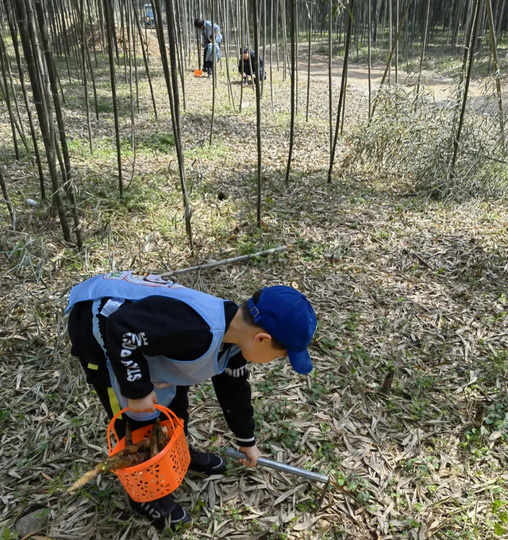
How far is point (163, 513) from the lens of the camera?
135 cm

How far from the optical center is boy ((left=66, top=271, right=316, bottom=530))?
104cm

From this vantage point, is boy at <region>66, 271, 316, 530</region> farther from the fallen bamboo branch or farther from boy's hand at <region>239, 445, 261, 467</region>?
the fallen bamboo branch

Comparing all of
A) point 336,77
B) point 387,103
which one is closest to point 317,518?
point 387,103

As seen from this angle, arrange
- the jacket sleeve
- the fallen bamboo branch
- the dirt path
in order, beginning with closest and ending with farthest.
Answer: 1. the jacket sleeve
2. the fallen bamboo branch
3. the dirt path

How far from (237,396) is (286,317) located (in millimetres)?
438

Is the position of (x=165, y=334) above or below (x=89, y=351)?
above

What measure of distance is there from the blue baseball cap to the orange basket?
39cm

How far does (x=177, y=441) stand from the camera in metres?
1.24

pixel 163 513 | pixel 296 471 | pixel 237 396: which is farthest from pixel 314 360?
pixel 163 513

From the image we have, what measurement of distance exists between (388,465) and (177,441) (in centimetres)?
86

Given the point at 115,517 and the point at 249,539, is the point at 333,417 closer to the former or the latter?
the point at 249,539

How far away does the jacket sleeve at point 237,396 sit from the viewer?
131 cm

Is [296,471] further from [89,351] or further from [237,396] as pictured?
[89,351]

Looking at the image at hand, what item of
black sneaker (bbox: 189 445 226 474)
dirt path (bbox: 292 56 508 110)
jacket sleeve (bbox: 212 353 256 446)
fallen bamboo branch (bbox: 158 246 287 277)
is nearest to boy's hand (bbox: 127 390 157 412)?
jacket sleeve (bbox: 212 353 256 446)
